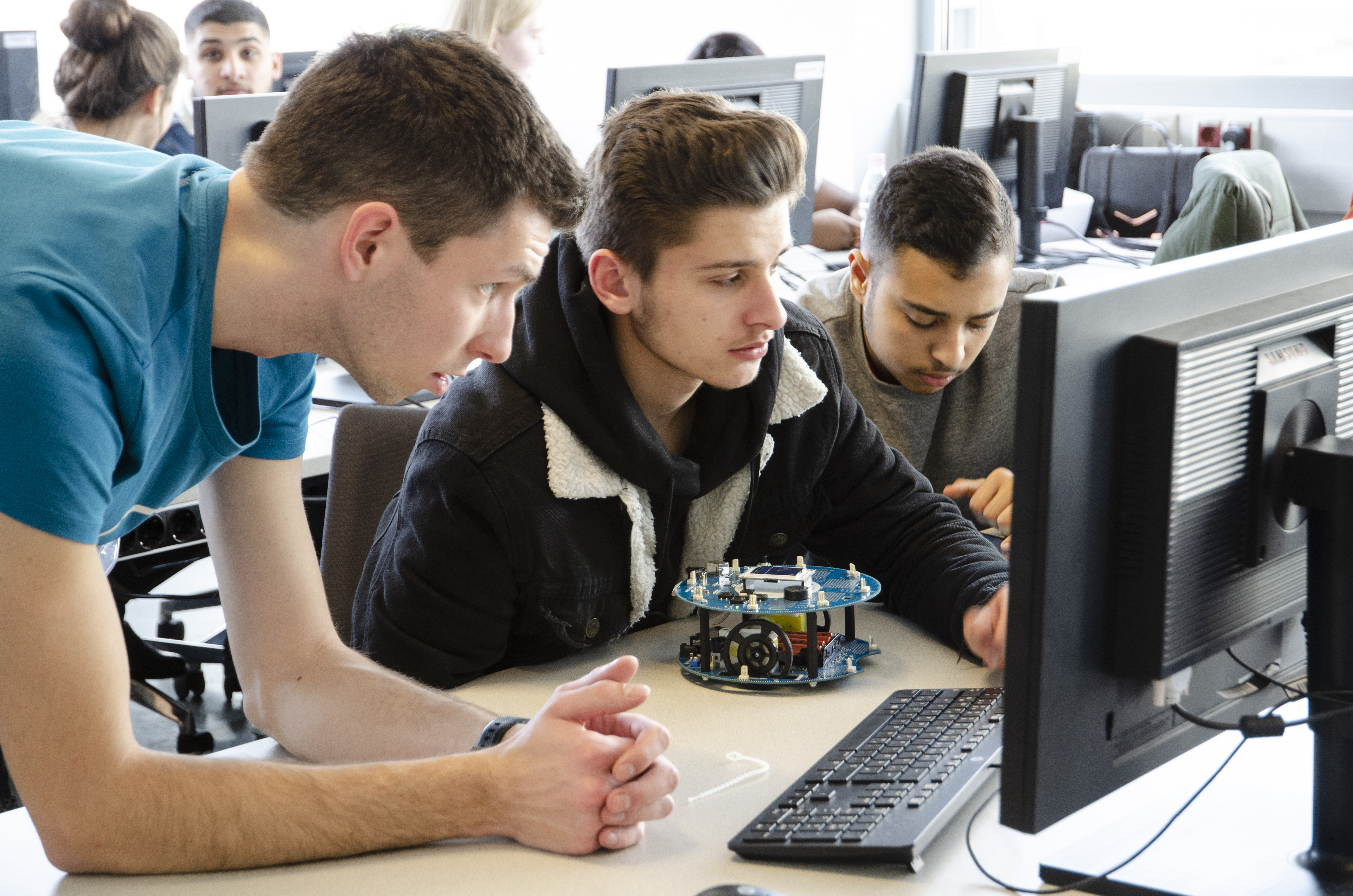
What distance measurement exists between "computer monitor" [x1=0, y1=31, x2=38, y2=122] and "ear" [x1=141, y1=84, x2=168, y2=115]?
389 millimetres

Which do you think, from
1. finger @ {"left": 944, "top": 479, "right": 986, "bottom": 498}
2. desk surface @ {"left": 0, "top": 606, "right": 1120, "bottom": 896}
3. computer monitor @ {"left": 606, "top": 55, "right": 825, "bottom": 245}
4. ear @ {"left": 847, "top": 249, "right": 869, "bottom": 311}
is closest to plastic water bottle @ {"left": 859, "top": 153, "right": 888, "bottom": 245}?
computer monitor @ {"left": 606, "top": 55, "right": 825, "bottom": 245}

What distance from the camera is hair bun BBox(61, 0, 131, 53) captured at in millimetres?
2910

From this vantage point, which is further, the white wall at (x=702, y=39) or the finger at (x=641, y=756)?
the white wall at (x=702, y=39)

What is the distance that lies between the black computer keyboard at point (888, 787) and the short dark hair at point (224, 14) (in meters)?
3.37

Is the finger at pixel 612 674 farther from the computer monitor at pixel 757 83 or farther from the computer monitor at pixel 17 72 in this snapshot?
the computer monitor at pixel 17 72

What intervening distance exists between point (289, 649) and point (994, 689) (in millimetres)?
652

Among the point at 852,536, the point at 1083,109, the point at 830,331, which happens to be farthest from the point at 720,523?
the point at 1083,109

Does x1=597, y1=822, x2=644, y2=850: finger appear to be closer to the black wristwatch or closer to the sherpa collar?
the black wristwatch

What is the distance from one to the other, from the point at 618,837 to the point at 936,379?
1.04 m

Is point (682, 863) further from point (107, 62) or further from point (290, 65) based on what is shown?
point (290, 65)

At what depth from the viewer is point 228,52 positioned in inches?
148

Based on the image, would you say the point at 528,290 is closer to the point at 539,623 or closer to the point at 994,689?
the point at 539,623

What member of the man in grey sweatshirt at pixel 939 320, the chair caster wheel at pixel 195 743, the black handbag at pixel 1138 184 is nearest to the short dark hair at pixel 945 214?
the man in grey sweatshirt at pixel 939 320

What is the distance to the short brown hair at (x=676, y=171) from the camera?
52.7 inches
